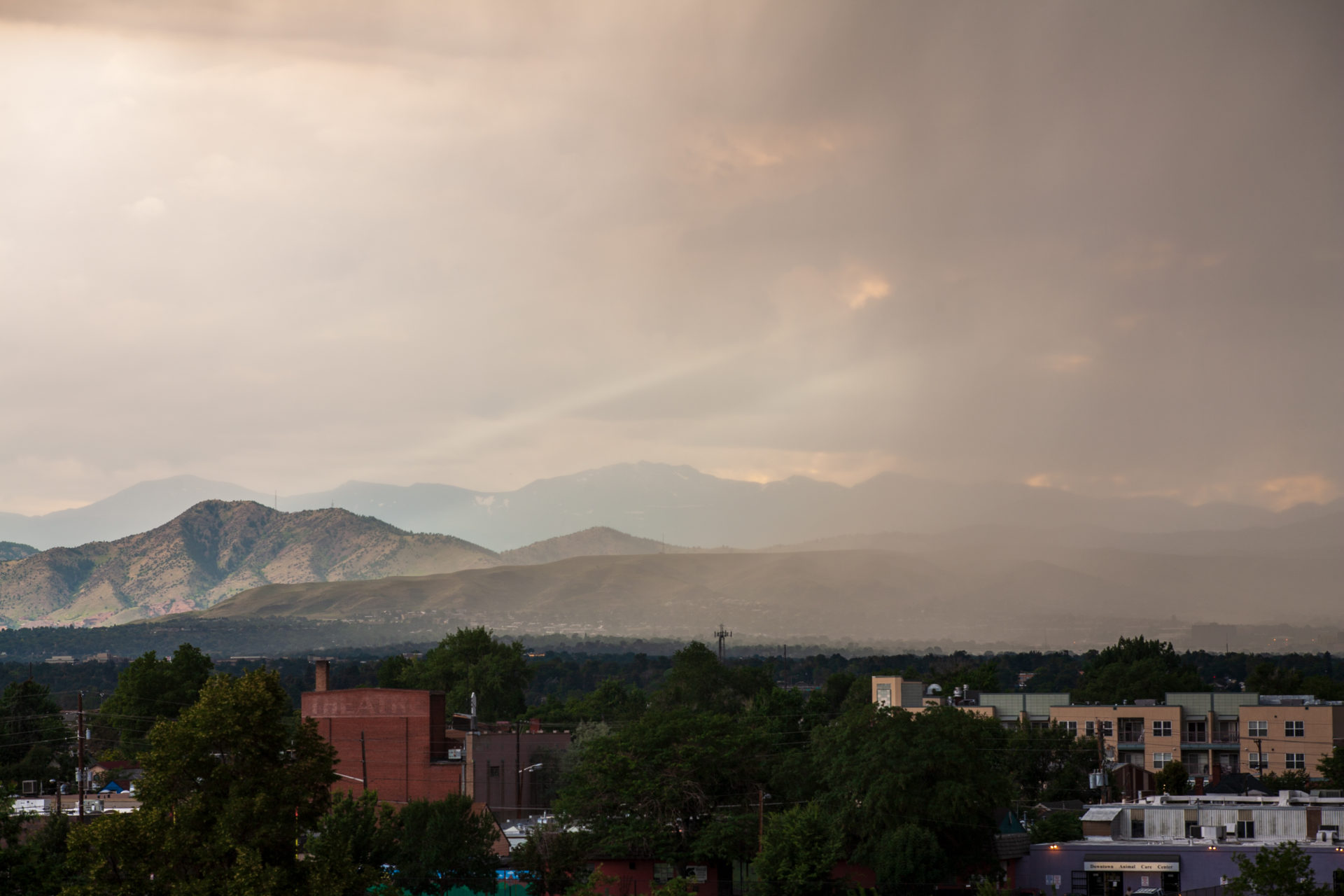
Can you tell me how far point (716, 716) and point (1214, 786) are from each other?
38.1m

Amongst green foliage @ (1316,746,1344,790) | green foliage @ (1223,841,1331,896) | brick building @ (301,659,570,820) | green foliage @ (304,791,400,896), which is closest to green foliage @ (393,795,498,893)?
green foliage @ (304,791,400,896)

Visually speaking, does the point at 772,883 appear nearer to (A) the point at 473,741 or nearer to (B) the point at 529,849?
(B) the point at 529,849

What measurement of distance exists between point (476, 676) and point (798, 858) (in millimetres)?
112672

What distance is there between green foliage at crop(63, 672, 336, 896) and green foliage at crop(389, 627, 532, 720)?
12510 centimetres

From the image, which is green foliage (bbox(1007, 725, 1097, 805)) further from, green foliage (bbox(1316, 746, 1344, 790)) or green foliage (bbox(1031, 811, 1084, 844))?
green foliage (bbox(1031, 811, 1084, 844))

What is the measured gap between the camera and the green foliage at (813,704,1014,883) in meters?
A: 76.1

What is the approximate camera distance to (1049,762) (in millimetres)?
124500

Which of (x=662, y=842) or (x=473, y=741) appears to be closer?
(x=662, y=842)

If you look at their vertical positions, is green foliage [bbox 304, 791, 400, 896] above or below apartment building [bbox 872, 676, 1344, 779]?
above

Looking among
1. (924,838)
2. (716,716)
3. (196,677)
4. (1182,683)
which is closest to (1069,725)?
(1182,683)

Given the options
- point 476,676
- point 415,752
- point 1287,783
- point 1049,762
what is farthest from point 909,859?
point 476,676

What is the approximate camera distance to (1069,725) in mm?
145500

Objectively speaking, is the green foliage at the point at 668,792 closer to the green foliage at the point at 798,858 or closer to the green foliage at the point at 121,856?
the green foliage at the point at 798,858

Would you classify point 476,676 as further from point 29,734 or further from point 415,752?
→ point 415,752
